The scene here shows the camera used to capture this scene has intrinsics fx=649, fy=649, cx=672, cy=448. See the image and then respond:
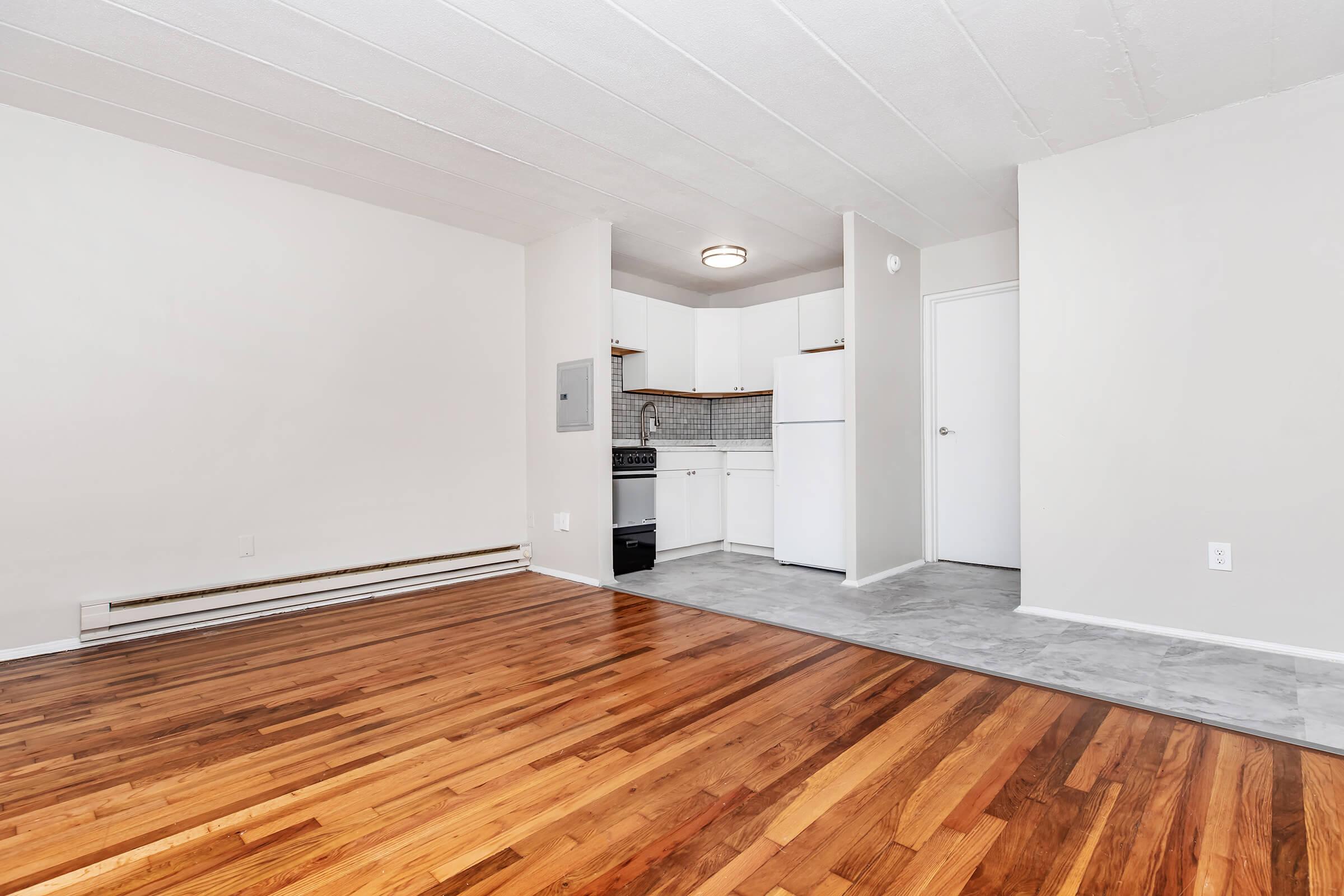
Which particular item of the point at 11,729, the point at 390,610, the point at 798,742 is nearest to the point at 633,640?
the point at 798,742

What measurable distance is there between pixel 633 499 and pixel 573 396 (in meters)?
0.88

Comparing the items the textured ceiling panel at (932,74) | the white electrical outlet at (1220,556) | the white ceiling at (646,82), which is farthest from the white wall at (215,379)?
the white electrical outlet at (1220,556)

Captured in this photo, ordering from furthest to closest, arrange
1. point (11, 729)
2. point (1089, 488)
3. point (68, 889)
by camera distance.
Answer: point (1089, 488) < point (11, 729) < point (68, 889)

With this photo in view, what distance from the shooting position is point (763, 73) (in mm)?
2637

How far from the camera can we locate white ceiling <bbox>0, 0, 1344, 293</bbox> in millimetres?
2283

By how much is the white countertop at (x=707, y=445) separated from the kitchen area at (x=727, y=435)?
1 centimetres

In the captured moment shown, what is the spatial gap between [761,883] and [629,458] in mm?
3506

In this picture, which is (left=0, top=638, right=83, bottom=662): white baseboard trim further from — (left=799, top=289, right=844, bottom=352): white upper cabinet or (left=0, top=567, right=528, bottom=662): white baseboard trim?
(left=799, top=289, right=844, bottom=352): white upper cabinet

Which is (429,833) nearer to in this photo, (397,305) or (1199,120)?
(397,305)

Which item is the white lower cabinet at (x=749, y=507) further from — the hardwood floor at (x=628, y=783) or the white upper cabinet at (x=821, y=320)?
the hardwood floor at (x=628, y=783)

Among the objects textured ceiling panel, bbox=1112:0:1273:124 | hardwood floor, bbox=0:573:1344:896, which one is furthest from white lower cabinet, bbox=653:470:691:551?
textured ceiling panel, bbox=1112:0:1273:124

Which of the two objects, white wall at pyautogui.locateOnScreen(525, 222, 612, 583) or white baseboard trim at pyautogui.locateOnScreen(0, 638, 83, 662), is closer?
white baseboard trim at pyautogui.locateOnScreen(0, 638, 83, 662)

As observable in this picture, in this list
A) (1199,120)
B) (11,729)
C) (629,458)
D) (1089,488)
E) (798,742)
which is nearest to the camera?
(798,742)

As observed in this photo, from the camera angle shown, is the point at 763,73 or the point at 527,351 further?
the point at 527,351
